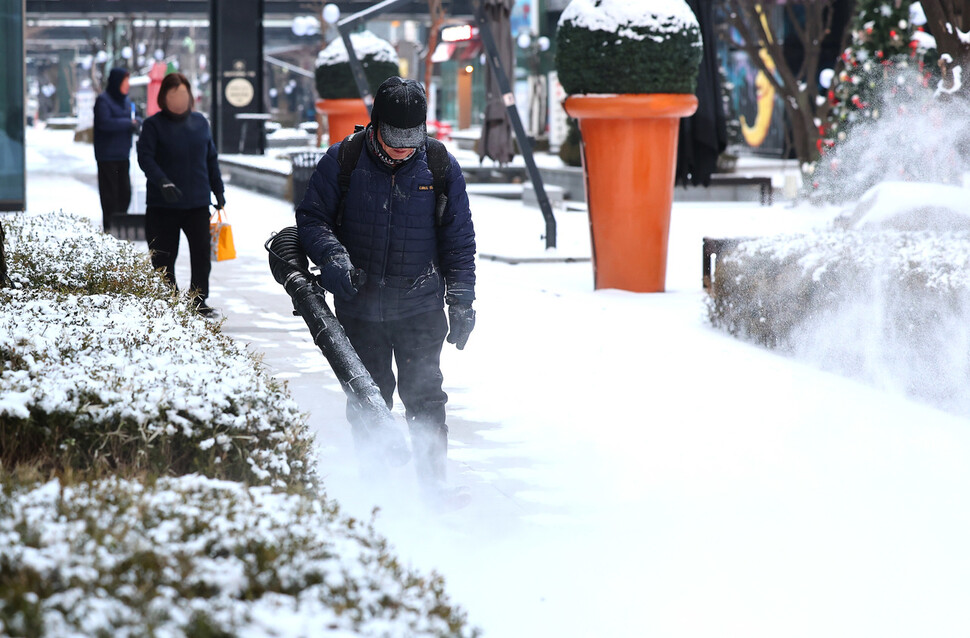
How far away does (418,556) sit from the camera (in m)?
4.00

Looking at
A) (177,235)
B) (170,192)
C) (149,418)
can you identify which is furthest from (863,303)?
(149,418)

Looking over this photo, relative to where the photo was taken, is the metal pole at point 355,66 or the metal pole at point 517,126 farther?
the metal pole at point 355,66

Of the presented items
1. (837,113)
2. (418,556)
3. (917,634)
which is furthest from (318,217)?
(837,113)

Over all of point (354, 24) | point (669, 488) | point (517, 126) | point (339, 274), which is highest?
point (354, 24)

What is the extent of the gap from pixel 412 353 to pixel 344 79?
1566 cm

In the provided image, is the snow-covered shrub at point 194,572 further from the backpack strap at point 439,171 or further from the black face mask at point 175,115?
the black face mask at point 175,115

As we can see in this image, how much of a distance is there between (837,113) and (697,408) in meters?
11.7

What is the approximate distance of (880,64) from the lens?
15695 millimetres

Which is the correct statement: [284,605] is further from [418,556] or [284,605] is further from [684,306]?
[684,306]

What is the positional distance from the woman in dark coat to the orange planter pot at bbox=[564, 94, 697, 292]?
3.12 metres

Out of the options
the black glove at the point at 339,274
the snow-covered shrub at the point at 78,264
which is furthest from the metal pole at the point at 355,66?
the black glove at the point at 339,274

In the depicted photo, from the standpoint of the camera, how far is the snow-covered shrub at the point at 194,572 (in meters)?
1.98

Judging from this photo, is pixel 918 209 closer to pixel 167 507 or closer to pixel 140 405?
pixel 140 405

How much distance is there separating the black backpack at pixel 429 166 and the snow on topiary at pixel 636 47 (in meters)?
5.42
